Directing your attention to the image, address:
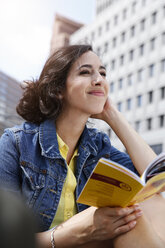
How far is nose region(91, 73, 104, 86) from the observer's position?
271 cm

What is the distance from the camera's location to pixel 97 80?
2.72 meters

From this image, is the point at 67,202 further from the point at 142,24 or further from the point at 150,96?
the point at 142,24

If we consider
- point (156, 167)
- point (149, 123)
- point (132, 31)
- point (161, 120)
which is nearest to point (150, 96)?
point (149, 123)

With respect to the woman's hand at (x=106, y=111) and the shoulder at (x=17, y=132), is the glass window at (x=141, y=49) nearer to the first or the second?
the woman's hand at (x=106, y=111)

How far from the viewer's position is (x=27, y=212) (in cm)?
58

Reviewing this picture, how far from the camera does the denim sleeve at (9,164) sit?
7.33 ft

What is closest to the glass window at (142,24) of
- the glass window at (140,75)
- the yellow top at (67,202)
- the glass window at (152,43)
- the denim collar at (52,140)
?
the glass window at (152,43)

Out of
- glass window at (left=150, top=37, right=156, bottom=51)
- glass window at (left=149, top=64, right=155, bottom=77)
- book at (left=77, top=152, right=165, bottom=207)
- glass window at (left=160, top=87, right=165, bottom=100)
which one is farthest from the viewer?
glass window at (left=150, top=37, right=156, bottom=51)

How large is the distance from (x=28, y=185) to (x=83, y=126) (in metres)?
0.67

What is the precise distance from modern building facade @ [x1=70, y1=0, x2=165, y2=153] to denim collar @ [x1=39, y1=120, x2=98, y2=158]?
2747 centimetres

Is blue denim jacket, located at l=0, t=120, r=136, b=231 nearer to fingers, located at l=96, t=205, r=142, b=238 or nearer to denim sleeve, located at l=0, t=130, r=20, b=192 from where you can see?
denim sleeve, located at l=0, t=130, r=20, b=192

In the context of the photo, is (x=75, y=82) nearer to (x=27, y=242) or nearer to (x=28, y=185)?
(x=28, y=185)

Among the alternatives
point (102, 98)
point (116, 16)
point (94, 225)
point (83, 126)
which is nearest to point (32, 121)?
point (83, 126)

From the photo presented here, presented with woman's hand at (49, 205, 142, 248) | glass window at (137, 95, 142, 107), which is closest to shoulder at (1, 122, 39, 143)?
woman's hand at (49, 205, 142, 248)
